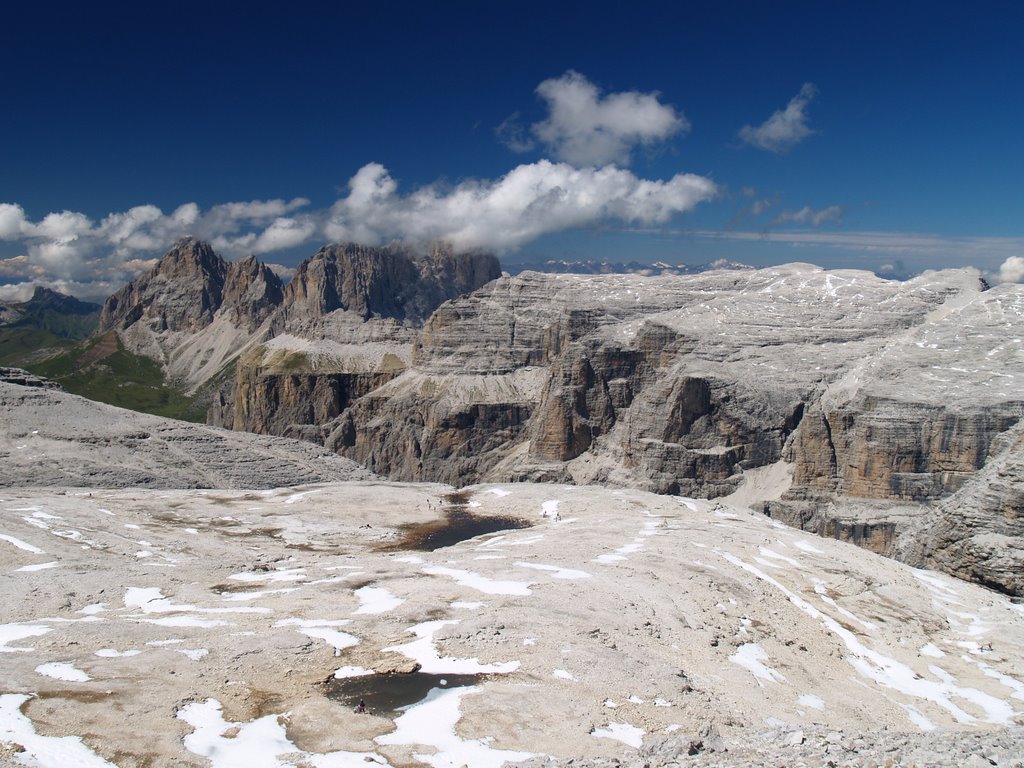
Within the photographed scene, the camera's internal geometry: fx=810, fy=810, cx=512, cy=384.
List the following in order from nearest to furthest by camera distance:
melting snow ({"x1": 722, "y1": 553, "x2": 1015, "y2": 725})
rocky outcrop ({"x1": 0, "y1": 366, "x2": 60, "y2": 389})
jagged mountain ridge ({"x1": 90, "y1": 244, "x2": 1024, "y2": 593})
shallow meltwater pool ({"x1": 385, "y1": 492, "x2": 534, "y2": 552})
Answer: melting snow ({"x1": 722, "y1": 553, "x2": 1015, "y2": 725}) → shallow meltwater pool ({"x1": 385, "y1": 492, "x2": 534, "y2": 552}) → rocky outcrop ({"x1": 0, "y1": 366, "x2": 60, "y2": 389}) → jagged mountain ridge ({"x1": 90, "y1": 244, "x2": 1024, "y2": 593})

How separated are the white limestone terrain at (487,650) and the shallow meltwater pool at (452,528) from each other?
5429mm

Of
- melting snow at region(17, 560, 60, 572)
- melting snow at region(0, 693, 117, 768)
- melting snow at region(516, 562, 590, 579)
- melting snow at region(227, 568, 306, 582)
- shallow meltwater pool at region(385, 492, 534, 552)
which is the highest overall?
melting snow at region(0, 693, 117, 768)

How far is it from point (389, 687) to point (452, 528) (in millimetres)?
51640

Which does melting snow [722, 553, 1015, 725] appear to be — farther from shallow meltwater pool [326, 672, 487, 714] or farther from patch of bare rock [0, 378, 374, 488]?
patch of bare rock [0, 378, 374, 488]

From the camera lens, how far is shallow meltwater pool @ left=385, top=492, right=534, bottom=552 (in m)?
68.5

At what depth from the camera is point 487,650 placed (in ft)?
97.7

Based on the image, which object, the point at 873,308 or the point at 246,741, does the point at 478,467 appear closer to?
the point at 873,308

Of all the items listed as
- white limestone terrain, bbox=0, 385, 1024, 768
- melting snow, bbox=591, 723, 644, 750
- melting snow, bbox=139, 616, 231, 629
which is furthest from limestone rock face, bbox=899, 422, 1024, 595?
melting snow, bbox=139, 616, 231, 629

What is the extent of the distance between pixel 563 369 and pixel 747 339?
1410 inches

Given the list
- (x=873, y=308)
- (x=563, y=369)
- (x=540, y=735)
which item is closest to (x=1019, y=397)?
(x=873, y=308)

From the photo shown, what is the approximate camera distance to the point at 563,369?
6383 inches

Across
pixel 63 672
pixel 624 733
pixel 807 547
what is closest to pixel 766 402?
pixel 807 547

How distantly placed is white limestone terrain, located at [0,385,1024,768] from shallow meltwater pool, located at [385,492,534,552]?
17.8 feet

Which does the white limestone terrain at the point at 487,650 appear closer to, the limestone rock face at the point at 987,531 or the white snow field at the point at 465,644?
the white snow field at the point at 465,644
